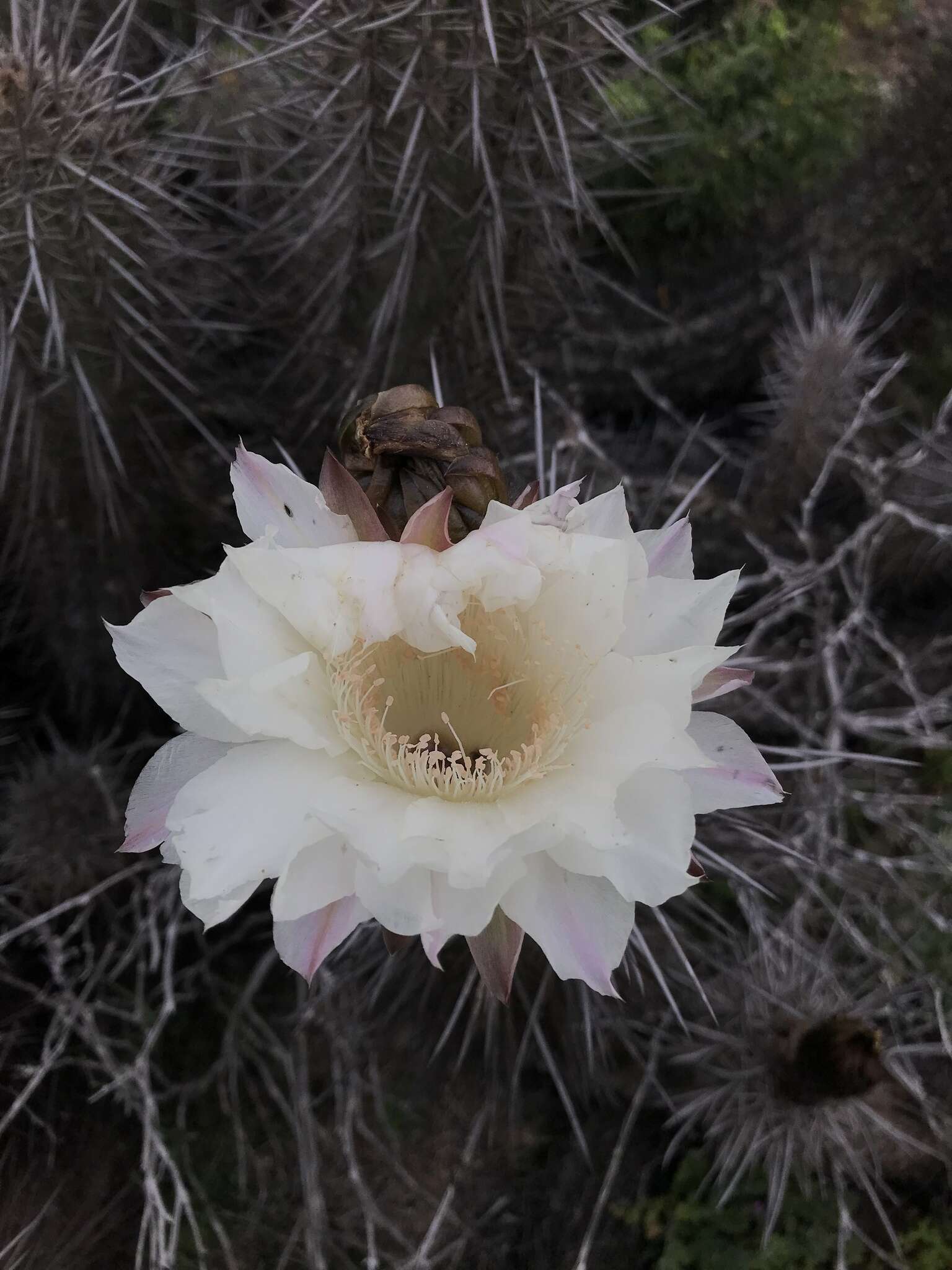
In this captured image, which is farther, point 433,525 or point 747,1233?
point 747,1233

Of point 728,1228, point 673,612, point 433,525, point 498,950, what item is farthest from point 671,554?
point 728,1228

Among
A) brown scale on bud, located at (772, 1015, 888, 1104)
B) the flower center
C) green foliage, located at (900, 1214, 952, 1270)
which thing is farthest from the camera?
green foliage, located at (900, 1214, 952, 1270)

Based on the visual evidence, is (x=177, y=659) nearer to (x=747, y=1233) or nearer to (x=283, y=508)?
(x=283, y=508)

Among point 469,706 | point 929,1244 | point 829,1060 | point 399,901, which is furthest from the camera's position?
point 929,1244

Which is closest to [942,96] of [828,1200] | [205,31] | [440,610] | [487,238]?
[487,238]

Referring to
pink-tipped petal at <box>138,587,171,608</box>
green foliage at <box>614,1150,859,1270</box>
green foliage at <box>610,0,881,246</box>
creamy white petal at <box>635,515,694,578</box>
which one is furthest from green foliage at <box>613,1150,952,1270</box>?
green foliage at <box>610,0,881,246</box>

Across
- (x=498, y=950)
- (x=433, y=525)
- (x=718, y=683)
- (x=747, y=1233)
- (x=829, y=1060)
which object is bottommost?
(x=747, y=1233)

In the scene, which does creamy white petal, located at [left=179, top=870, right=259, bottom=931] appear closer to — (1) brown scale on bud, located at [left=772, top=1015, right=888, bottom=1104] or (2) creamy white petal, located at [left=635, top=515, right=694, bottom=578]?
(2) creamy white petal, located at [left=635, top=515, right=694, bottom=578]

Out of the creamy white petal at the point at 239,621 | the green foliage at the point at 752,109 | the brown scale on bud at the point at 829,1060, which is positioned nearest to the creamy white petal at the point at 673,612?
the creamy white petal at the point at 239,621
